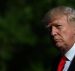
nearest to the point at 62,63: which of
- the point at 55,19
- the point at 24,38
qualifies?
the point at 55,19

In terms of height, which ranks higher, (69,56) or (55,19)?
(55,19)

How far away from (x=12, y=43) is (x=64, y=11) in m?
6.06

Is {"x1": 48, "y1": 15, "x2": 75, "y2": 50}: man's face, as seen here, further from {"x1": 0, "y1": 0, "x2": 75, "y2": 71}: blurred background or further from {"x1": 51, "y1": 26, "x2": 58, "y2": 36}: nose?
{"x1": 0, "y1": 0, "x2": 75, "y2": 71}: blurred background

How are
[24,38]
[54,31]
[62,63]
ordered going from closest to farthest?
1. [54,31]
2. [62,63]
3. [24,38]

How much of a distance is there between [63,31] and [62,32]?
0.04 ft

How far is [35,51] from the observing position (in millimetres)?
11219

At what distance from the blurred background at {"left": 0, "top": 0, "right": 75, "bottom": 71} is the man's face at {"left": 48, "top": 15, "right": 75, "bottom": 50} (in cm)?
478

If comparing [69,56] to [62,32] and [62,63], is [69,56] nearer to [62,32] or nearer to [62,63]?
[62,63]

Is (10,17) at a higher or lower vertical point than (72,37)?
lower

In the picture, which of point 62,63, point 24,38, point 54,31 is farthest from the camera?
point 24,38

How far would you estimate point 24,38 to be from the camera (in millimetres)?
10359

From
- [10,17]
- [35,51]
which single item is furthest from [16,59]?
[10,17]

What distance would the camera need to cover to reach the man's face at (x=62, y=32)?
482cm

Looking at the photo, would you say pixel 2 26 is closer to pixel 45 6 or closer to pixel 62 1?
pixel 45 6
